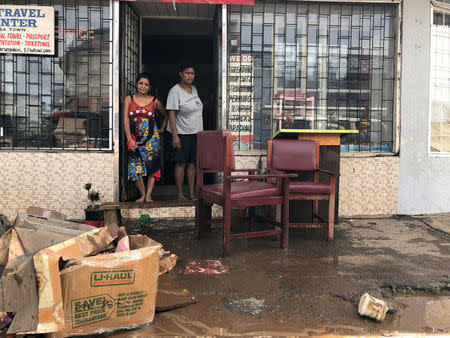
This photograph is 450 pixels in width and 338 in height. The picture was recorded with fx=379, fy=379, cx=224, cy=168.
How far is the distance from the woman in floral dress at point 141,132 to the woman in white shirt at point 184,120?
0.24m

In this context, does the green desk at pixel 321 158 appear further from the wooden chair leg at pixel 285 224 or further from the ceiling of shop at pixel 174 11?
the ceiling of shop at pixel 174 11

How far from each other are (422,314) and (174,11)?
487 centimetres

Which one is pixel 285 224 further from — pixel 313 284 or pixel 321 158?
pixel 321 158

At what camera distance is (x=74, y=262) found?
1.91 m

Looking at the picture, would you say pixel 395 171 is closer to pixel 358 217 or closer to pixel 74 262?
pixel 358 217

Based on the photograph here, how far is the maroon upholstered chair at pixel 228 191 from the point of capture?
3.31m

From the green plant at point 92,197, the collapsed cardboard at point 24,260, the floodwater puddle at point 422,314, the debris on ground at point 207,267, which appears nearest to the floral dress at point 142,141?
the green plant at point 92,197

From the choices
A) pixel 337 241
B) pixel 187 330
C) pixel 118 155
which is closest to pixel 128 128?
pixel 118 155

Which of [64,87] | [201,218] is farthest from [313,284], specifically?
[64,87]

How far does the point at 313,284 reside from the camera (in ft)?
8.77

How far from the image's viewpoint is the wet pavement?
2.08 metres

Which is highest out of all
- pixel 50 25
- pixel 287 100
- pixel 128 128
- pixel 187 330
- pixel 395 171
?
pixel 50 25

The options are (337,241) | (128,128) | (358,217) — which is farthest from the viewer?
(358,217)

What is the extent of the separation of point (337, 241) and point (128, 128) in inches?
108
